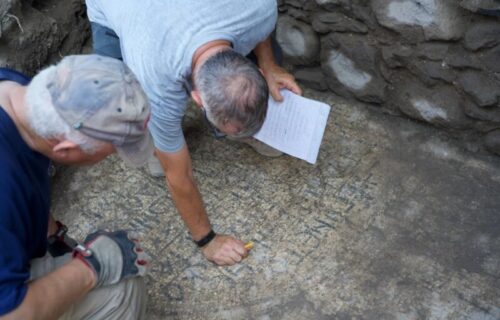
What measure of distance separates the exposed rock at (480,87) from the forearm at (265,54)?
73 cm

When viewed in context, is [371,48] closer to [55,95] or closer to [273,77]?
[273,77]

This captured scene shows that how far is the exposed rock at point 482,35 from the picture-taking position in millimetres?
2076

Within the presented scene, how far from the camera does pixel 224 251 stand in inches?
84.5

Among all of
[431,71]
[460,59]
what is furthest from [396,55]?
[460,59]

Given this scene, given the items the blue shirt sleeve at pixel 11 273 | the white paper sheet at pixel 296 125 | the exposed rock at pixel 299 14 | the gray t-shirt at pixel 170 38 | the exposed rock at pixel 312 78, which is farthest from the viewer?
the exposed rock at pixel 312 78

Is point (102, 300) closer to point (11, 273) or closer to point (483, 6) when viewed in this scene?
point (11, 273)

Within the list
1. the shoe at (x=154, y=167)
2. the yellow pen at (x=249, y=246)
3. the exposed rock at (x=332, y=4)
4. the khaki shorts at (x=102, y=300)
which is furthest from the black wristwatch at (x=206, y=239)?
the exposed rock at (x=332, y=4)

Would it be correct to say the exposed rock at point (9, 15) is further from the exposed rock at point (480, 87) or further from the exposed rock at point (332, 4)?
the exposed rock at point (480, 87)

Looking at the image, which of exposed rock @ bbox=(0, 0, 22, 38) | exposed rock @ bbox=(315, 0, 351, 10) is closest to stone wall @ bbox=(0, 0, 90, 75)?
exposed rock @ bbox=(0, 0, 22, 38)

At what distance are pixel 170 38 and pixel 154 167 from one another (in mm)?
811

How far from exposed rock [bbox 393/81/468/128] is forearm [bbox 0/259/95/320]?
1505 millimetres

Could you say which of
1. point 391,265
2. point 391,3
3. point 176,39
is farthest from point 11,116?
point 391,3

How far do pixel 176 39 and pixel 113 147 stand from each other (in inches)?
18.5

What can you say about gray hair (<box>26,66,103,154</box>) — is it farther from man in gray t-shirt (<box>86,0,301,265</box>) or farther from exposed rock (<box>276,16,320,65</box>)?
exposed rock (<box>276,16,320,65</box>)
